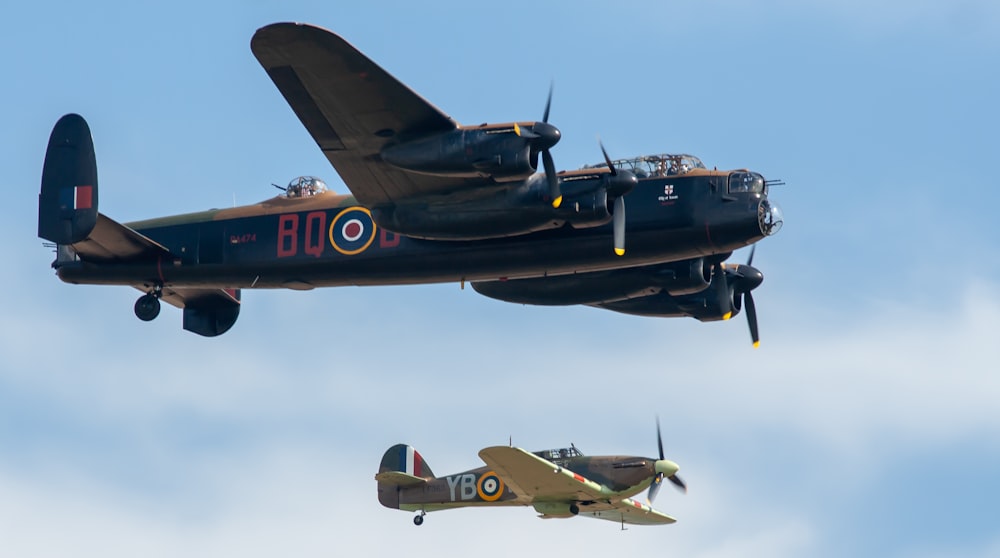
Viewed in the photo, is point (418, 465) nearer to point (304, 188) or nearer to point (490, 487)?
point (490, 487)

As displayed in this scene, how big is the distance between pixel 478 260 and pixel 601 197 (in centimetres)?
339

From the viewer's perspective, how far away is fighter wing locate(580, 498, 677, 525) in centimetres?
3944

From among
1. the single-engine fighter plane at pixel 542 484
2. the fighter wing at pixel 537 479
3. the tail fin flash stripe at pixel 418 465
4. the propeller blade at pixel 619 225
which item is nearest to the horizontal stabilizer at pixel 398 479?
the single-engine fighter plane at pixel 542 484

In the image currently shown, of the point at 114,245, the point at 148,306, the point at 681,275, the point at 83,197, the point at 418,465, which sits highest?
the point at 83,197

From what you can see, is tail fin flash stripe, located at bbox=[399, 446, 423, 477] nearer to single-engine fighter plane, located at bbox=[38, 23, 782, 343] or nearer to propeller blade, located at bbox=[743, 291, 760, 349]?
single-engine fighter plane, located at bbox=[38, 23, 782, 343]

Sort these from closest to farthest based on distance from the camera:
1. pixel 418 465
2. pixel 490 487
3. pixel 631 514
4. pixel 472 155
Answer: pixel 472 155 < pixel 490 487 < pixel 631 514 < pixel 418 465

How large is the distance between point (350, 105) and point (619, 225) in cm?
584

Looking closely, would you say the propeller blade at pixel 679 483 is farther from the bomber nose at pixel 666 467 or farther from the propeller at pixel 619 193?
the propeller at pixel 619 193

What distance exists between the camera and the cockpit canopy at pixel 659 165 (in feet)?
101

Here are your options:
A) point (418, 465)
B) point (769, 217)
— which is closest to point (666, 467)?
point (418, 465)

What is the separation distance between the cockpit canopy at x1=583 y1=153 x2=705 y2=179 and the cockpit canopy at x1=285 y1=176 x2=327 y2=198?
21.9ft

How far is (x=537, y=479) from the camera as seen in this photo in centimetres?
3722

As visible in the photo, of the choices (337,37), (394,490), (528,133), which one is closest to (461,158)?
(528,133)

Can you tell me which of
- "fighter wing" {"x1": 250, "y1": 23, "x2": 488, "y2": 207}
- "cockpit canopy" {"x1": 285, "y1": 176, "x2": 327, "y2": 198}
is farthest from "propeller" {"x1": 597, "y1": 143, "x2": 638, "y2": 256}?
"cockpit canopy" {"x1": 285, "y1": 176, "x2": 327, "y2": 198}
